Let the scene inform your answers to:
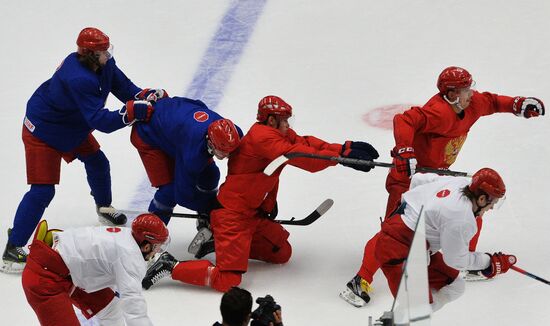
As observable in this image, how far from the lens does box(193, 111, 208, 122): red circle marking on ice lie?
17.5ft

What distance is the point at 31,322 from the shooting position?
16.5ft

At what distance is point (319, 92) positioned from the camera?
7.13 metres

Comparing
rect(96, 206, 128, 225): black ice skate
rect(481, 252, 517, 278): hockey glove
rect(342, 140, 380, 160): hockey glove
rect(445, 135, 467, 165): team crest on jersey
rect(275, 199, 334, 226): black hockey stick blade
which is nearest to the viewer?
rect(481, 252, 517, 278): hockey glove

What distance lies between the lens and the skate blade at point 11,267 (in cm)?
550

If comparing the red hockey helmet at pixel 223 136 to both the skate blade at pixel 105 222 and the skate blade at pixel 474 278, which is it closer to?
the skate blade at pixel 105 222

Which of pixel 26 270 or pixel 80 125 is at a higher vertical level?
pixel 80 125

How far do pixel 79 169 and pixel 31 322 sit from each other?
1.71m

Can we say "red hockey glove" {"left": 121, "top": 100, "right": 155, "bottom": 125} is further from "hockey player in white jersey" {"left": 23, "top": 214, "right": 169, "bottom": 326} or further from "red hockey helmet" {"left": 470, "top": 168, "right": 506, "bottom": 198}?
"red hockey helmet" {"left": 470, "top": 168, "right": 506, "bottom": 198}

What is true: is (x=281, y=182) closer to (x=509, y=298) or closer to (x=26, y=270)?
(x=509, y=298)

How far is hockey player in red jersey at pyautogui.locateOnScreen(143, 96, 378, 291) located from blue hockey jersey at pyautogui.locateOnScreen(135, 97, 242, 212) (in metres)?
0.14

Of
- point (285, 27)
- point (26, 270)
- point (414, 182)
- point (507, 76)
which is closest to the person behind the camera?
point (26, 270)

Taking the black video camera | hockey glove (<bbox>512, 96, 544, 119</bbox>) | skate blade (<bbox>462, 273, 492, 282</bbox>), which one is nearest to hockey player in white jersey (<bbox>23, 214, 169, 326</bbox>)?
the black video camera

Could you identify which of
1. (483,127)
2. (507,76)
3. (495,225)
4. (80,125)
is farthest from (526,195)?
(80,125)

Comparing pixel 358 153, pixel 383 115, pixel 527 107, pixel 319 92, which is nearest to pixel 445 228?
pixel 358 153
